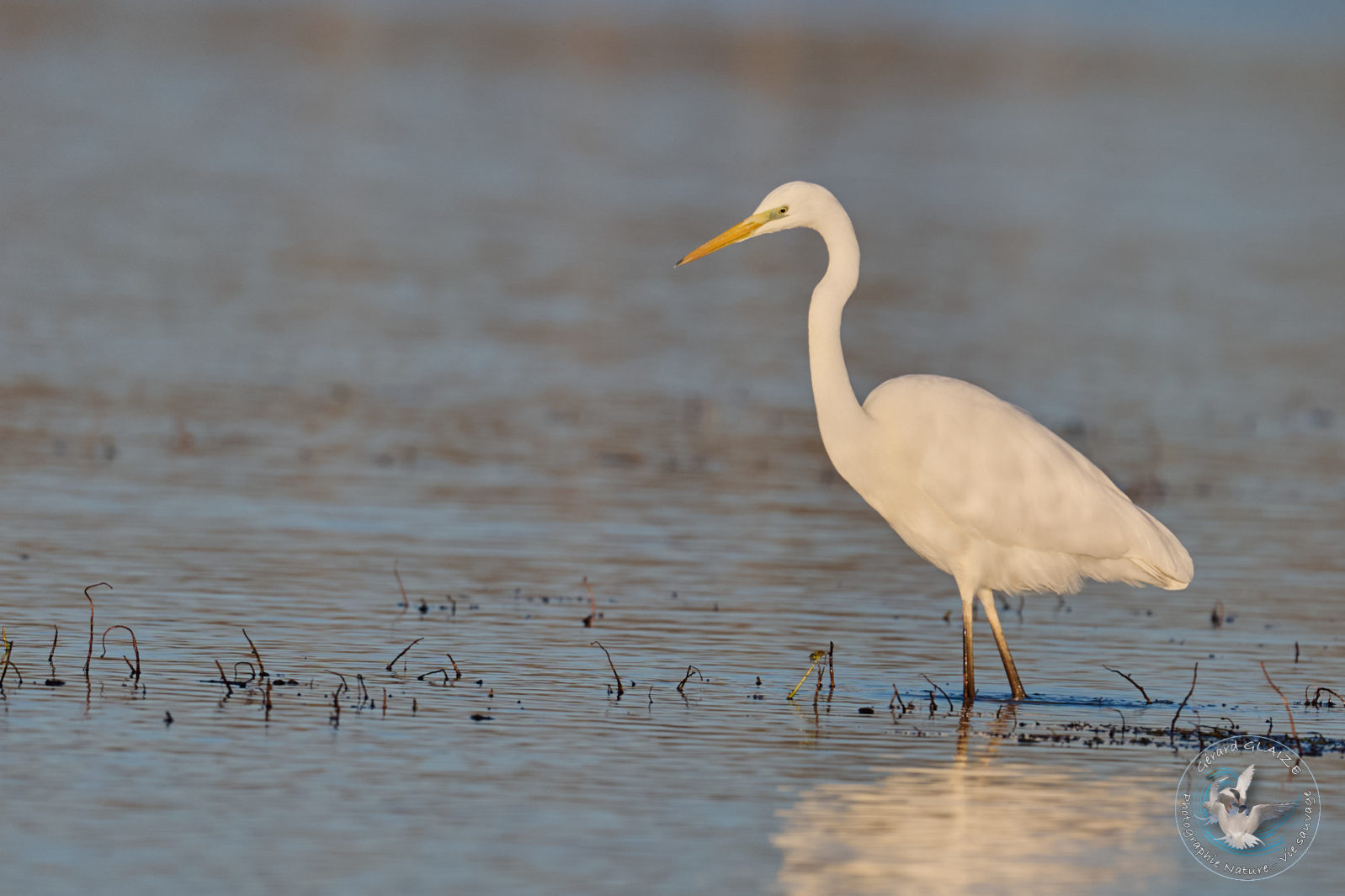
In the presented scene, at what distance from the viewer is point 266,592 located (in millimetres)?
12008

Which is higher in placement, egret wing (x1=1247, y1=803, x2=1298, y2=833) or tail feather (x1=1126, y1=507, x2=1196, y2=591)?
tail feather (x1=1126, y1=507, x2=1196, y2=591)

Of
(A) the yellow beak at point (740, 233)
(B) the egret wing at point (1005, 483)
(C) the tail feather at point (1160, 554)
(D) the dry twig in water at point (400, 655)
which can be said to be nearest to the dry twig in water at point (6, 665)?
(D) the dry twig in water at point (400, 655)

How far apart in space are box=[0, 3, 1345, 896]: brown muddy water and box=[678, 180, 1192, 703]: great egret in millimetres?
568

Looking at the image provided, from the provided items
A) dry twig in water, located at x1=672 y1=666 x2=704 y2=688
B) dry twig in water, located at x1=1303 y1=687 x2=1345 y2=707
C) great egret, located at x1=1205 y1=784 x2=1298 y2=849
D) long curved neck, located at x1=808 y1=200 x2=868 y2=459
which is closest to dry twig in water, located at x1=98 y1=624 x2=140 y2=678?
dry twig in water, located at x1=672 y1=666 x2=704 y2=688

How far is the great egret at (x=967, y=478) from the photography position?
428 inches

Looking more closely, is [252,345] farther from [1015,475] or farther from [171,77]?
[171,77]

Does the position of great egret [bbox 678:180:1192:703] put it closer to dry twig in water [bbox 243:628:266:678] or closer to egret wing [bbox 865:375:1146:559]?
egret wing [bbox 865:375:1146:559]

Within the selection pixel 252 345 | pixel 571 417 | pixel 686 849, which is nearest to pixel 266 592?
pixel 686 849

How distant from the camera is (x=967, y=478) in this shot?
10.8 meters

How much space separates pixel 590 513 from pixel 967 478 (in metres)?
4.66

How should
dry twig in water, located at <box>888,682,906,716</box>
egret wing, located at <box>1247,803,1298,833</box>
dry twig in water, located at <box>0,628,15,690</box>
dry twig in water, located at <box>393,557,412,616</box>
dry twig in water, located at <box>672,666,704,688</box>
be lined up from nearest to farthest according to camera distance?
egret wing, located at <box>1247,803,1298,833</box>, dry twig in water, located at <box>0,628,15,690</box>, dry twig in water, located at <box>672,666,704,688</box>, dry twig in water, located at <box>888,682,906,716</box>, dry twig in water, located at <box>393,557,412,616</box>

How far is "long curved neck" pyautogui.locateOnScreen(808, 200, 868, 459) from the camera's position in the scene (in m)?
11.0

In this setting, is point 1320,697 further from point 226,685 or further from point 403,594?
point 226,685

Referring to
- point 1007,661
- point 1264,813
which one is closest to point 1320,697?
point 1007,661
